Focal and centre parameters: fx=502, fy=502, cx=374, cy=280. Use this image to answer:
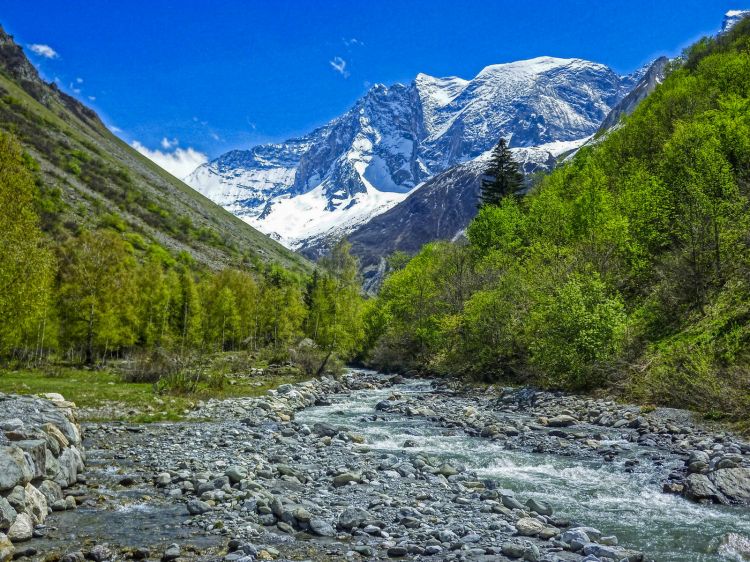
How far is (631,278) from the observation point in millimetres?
38781

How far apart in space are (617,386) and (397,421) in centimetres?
1289

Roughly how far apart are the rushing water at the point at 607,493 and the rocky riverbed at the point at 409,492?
6 centimetres

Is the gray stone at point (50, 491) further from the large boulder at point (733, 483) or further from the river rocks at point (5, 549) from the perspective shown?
the large boulder at point (733, 483)

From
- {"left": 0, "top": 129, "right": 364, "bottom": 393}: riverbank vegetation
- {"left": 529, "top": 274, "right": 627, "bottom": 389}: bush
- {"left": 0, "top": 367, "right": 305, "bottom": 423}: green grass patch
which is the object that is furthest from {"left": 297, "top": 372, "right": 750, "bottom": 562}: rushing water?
{"left": 0, "top": 129, "right": 364, "bottom": 393}: riverbank vegetation

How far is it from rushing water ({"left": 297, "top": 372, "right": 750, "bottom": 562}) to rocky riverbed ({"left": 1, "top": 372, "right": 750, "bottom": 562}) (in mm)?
57

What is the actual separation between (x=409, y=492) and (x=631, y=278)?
103 feet

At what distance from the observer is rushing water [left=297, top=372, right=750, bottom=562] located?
445 inches

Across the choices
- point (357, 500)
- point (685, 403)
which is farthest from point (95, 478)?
point (685, 403)

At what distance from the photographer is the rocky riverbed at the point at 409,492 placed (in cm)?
1045

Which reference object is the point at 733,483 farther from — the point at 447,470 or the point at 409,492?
the point at 409,492

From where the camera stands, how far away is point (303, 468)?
1714 cm

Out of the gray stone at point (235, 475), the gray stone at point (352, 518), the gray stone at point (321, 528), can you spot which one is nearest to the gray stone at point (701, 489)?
the gray stone at point (352, 518)

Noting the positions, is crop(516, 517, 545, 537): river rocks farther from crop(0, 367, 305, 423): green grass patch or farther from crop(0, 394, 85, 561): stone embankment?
crop(0, 367, 305, 423): green grass patch

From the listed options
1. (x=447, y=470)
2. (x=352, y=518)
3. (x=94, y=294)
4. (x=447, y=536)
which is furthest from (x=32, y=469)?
(x=94, y=294)
